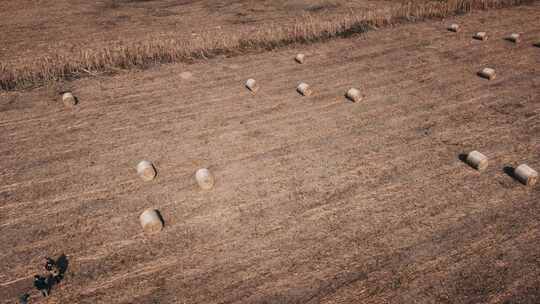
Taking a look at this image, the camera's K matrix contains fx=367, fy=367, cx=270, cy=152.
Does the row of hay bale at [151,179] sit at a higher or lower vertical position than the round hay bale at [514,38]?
lower

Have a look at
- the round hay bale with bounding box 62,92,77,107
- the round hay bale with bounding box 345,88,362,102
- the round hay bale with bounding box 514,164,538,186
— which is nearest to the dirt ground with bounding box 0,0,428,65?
the round hay bale with bounding box 62,92,77,107

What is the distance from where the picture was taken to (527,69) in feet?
30.4

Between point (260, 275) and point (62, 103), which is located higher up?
point (62, 103)

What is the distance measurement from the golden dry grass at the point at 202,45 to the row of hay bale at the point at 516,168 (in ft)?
22.6

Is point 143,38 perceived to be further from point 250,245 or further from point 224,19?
point 250,245

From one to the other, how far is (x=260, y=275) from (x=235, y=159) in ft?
8.32

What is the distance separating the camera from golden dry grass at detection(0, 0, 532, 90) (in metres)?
9.31

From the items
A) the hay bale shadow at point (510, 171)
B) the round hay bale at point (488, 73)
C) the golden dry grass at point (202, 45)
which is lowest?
the hay bale shadow at point (510, 171)

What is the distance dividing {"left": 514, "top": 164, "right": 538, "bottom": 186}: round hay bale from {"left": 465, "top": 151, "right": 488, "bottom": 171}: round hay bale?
44 cm

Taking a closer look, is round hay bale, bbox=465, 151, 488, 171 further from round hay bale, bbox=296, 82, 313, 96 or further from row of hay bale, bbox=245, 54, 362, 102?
round hay bale, bbox=296, 82, 313, 96

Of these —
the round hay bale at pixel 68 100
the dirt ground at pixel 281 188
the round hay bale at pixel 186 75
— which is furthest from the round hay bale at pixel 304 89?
the round hay bale at pixel 68 100

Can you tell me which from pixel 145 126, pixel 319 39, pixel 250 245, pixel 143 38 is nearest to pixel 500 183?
pixel 250 245

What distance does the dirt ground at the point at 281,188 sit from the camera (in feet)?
13.9

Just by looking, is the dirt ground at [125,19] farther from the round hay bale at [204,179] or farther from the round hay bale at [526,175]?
the round hay bale at [526,175]
